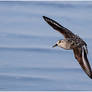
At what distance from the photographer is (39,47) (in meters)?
3.02

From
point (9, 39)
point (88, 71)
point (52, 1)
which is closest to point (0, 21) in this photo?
point (9, 39)

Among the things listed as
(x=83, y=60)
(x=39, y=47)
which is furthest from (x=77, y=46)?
(x=39, y=47)

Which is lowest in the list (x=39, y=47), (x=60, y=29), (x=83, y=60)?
(x=83, y=60)

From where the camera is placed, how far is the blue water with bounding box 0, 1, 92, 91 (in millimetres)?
2967

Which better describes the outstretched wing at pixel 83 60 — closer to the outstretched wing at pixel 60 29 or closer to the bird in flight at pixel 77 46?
the bird in flight at pixel 77 46

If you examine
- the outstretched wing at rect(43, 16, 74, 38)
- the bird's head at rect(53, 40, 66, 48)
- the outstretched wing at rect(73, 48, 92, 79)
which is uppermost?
the outstretched wing at rect(43, 16, 74, 38)

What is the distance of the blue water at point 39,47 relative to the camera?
2.97m

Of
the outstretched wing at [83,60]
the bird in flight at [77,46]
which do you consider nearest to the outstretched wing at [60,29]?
the bird in flight at [77,46]

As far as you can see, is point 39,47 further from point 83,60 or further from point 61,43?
point 83,60

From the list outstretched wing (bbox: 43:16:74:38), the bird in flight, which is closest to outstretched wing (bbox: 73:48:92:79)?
the bird in flight

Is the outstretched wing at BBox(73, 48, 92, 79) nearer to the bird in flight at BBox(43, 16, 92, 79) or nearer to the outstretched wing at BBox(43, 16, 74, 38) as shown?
the bird in flight at BBox(43, 16, 92, 79)

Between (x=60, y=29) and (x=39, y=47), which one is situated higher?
(x=60, y=29)

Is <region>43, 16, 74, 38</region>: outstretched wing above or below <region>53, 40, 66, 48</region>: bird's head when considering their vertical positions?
above

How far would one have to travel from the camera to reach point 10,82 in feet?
9.77
